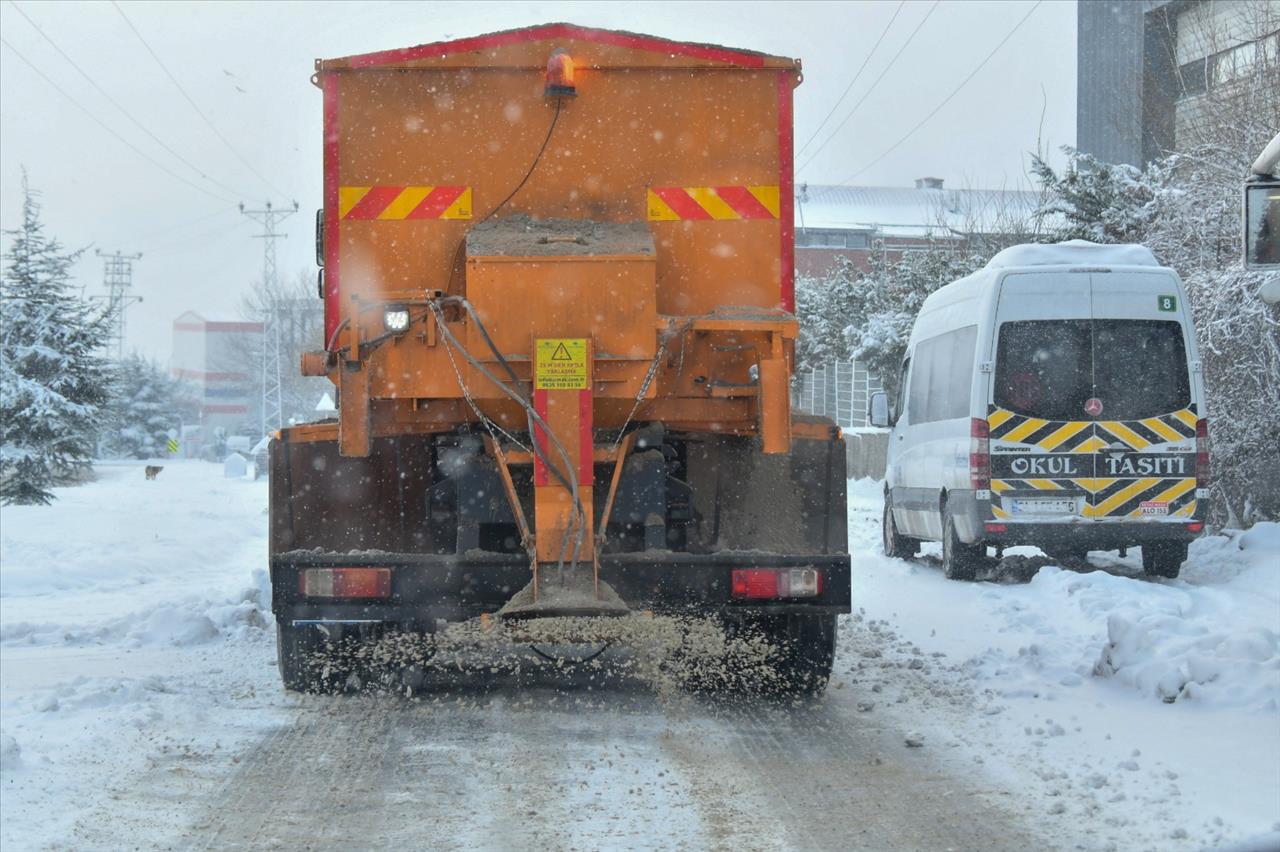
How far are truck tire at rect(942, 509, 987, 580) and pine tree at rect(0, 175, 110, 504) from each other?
21.8 meters

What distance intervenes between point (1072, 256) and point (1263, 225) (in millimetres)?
6935

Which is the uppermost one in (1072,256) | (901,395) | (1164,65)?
(1164,65)

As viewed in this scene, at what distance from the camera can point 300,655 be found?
738cm

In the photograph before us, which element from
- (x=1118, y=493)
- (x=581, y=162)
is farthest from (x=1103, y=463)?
(x=581, y=162)

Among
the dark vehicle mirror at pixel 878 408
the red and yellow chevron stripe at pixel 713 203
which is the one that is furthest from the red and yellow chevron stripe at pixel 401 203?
the dark vehicle mirror at pixel 878 408

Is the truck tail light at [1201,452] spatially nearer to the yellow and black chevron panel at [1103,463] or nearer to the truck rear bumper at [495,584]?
the yellow and black chevron panel at [1103,463]

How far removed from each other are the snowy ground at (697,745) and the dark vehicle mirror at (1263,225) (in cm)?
194

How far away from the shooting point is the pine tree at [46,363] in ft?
97.1

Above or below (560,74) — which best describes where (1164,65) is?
above

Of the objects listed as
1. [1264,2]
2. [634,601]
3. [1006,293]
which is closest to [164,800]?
[634,601]

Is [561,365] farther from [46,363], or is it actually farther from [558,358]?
[46,363]

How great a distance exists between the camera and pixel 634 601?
22.1ft

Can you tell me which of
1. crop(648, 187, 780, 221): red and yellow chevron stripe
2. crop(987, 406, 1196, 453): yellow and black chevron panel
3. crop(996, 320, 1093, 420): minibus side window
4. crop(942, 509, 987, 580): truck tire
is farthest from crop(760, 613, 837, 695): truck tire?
crop(942, 509, 987, 580): truck tire

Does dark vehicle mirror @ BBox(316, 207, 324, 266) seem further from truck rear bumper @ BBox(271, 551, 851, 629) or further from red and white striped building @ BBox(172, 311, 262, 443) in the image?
red and white striped building @ BBox(172, 311, 262, 443)
